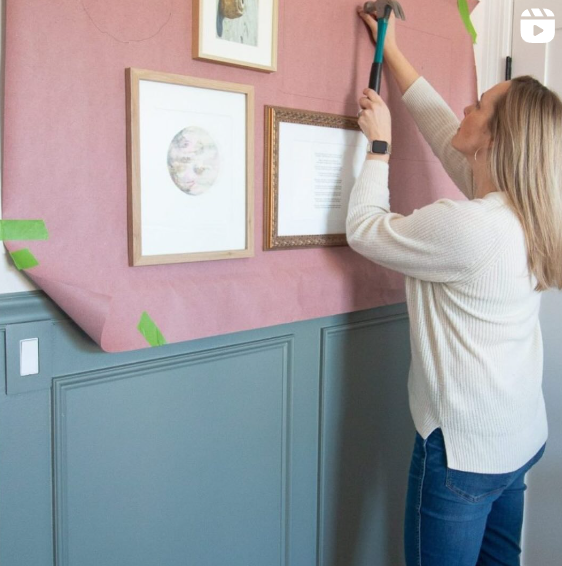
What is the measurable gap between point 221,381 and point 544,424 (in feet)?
2.48

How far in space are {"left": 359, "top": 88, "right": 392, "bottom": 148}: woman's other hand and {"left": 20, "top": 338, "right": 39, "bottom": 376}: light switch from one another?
0.84 meters

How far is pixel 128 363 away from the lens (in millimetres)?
1300

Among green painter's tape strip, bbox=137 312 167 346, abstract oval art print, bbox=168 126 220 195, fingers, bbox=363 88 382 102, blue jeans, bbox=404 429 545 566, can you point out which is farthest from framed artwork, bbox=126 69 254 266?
blue jeans, bbox=404 429 545 566

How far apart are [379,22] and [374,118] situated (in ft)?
0.80

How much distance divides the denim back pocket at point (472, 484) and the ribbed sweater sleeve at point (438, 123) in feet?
2.19

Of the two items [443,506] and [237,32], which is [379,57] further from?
[443,506]

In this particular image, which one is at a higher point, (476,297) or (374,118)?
(374,118)

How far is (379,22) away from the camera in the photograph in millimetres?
1599

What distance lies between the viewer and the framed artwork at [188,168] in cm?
125

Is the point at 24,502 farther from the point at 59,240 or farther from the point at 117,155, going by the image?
the point at 117,155

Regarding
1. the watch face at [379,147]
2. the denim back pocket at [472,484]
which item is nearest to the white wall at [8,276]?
the watch face at [379,147]

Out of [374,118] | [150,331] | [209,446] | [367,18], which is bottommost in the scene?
[209,446]

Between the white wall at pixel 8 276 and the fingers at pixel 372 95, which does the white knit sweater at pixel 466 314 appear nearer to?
the fingers at pixel 372 95

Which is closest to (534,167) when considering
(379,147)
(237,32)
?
(379,147)
